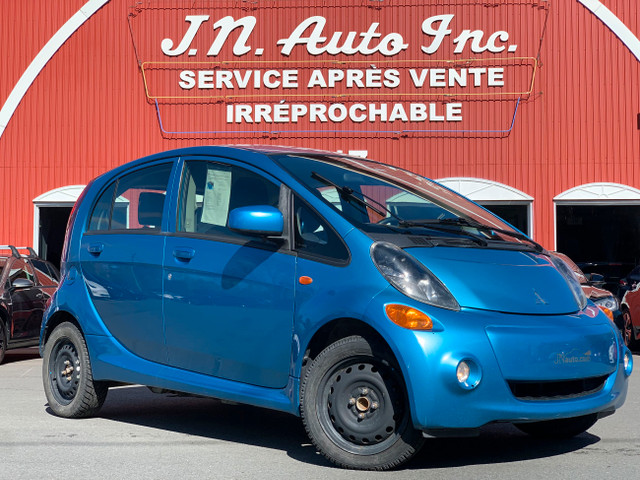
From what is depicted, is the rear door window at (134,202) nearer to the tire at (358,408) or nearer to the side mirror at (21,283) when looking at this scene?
the tire at (358,408)

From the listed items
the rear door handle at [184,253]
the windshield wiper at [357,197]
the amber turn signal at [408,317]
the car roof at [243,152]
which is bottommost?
the amber turn signal at [408,317]

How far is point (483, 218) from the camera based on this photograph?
607 cm

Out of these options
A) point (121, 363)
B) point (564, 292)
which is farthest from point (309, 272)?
point (121, 363)

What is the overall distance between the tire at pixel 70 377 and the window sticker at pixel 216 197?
1.49 m

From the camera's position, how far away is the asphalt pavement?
16.2 ft

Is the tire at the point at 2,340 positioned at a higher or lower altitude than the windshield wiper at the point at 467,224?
lower

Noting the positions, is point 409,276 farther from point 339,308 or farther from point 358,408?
point 358,408

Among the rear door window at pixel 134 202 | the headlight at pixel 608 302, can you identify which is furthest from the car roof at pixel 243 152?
the headlight at pixel 608 302

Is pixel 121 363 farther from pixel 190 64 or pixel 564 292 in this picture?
pixel 190 64

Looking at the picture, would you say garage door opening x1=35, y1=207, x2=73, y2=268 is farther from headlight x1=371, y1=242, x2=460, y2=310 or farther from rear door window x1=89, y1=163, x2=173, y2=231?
headlight x1=371, y1=242, x2=460, y2=310

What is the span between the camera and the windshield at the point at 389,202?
538 cm

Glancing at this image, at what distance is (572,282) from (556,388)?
30.8 inches

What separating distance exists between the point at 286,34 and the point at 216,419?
50.3ft

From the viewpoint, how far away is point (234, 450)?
18.2 feet
